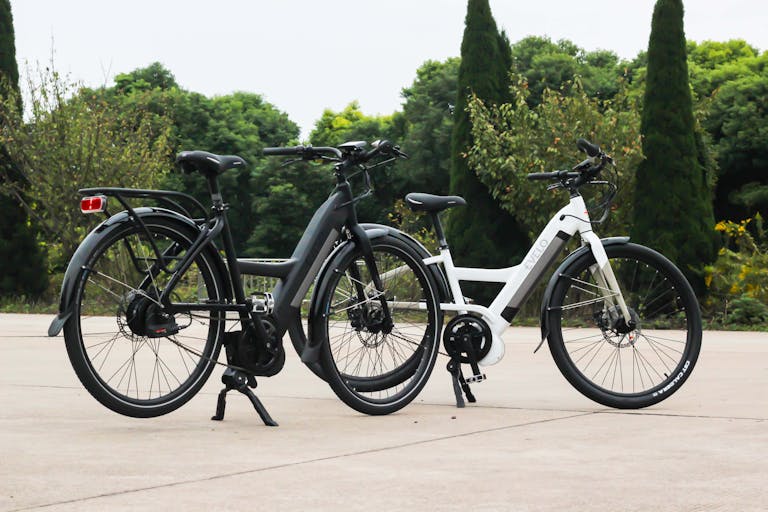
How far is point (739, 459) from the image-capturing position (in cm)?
443

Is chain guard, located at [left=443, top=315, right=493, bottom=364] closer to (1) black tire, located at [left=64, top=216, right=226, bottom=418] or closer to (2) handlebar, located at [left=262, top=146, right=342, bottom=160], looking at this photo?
(2) handlebar, located at [left=262, top=146, right=342, bottom=160]

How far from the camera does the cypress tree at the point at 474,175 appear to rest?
17.3 m

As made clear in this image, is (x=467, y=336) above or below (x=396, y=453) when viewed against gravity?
above

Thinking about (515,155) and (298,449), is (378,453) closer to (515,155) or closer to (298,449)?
(298,449)

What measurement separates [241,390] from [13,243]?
46.1ft

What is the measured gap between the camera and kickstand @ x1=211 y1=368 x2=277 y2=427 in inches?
213

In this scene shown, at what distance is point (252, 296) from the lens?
564 cm

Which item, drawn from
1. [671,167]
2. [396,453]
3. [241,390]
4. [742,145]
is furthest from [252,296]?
[742,145]

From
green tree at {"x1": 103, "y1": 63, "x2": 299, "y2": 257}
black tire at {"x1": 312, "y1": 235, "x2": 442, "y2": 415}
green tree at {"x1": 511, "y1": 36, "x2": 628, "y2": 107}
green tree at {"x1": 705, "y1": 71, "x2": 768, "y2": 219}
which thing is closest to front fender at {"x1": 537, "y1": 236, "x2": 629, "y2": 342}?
black tire at {"x1": 312, "y1": 235, "x2": 442, "y2": 415}

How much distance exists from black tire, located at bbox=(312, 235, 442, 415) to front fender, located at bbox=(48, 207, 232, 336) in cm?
66

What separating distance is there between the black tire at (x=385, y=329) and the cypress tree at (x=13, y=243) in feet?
43.9

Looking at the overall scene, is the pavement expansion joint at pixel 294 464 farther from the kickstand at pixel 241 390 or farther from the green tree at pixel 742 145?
the green tree at pixel 742 145

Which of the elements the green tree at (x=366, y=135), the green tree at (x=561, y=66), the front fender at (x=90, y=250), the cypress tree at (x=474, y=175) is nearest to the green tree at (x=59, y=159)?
the cypress tree at (x=474, y=175)

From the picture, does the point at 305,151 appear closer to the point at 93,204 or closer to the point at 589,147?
the point at 93,204
